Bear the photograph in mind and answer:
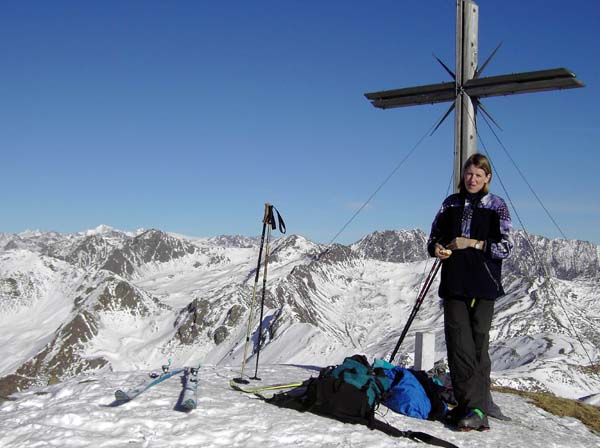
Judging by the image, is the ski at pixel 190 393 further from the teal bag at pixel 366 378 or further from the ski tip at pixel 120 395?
the teal bag at pixel 366 378

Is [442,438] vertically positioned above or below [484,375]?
below

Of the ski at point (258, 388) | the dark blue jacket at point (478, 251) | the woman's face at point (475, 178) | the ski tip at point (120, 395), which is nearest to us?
the ski tip at point (120, 395)

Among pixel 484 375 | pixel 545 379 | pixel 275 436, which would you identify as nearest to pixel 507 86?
pixel 484 375

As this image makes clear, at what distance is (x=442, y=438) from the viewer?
378 inches

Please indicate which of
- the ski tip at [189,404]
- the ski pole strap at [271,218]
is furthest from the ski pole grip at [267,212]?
the ski tip at [189,404]

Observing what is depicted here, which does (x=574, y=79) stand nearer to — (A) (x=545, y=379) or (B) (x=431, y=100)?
(B) (x=431, y=100)

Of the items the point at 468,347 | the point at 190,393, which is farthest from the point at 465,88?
the point at 190,393

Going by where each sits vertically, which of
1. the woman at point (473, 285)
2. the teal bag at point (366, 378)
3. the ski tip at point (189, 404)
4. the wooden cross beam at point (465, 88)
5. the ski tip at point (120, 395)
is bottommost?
the ski tip at point (189, 404)

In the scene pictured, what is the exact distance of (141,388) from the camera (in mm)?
10312

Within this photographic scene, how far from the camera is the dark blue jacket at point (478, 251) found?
32.9 ft

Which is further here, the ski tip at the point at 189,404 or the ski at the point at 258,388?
the ski at the point at 258,388

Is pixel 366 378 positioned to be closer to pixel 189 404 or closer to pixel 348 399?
pixel 348 399

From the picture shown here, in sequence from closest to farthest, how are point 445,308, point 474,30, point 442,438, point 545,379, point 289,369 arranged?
point 442,438 → point 445,308 → point 474,30 → point 289,369 → point 545,379

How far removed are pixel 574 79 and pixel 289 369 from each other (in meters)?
10.2
